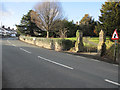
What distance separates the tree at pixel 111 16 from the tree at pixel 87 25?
465 inches

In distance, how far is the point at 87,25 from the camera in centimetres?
4109

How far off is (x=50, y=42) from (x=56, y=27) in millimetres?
15365

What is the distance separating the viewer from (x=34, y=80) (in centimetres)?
472

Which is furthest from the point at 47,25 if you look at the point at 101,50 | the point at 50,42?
the point at 101,50

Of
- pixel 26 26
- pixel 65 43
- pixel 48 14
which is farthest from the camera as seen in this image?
pixel 26 26

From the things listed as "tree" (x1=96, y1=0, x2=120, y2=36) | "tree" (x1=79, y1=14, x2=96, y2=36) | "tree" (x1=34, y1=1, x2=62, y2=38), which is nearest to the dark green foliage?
"tree" (x1=96, y1=0, x2=120, y2=36)

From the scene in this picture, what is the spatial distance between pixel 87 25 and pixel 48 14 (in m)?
17.7

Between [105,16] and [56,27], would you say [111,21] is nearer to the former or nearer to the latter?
[105,16]

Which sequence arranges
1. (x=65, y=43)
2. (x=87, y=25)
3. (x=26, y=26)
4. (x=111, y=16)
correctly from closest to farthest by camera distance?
(x=65, y=43), (x=111, y=16), (x=26, y=26), (x=87, y=25)

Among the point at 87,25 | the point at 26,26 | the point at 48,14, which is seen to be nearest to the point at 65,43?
the point at 48,14

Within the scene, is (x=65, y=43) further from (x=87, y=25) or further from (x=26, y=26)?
(x=87, y=25)

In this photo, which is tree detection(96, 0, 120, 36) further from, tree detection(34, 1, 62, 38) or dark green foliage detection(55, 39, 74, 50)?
dark green foliage detection(55, 39, 74, 50)

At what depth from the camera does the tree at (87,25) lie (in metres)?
40.6

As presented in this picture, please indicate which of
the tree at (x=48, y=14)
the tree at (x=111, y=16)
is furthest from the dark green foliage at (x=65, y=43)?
the tree at (x=48, y=14)
